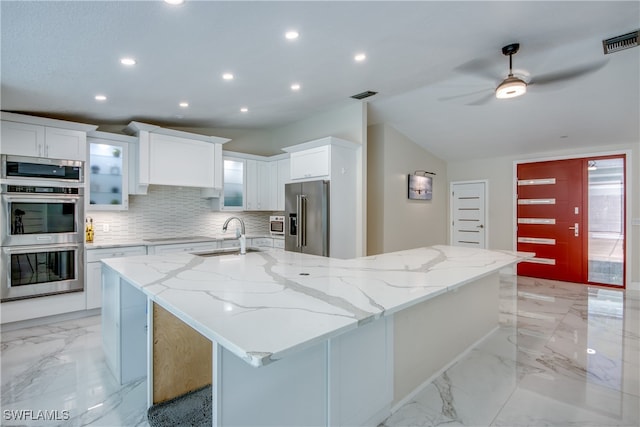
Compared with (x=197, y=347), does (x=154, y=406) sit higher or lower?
lower

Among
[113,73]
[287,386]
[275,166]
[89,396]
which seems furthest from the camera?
[275,166]

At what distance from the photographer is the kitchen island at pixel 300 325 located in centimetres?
114

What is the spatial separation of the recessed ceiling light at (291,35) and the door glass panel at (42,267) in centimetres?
330

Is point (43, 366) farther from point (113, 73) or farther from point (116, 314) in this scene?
point (113, 73)

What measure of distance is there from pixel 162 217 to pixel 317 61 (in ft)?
10.4

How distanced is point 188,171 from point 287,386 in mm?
3795

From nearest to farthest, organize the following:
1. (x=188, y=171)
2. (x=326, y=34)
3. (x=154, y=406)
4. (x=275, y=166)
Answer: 1. (x=154, y=406)
2. (x=326, y=34)
3. (x=188, y=171)
4. (x=275, y=166)

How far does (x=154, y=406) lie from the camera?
179 centimetres

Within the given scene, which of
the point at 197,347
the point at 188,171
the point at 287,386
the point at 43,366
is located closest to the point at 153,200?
the point at 188,171

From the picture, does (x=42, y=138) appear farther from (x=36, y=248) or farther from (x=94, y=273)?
(x=94, y=273)

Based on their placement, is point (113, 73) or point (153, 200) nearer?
point (113, 73)

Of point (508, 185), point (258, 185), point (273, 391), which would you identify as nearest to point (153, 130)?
point (258, 185)

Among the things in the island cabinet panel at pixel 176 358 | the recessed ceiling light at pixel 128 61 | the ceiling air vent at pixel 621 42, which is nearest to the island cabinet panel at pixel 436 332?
the island cabinet panel at pixel 176 358

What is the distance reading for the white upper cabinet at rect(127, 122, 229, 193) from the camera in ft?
13.3
